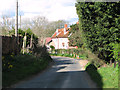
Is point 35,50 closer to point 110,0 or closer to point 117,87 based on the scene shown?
point 110,0

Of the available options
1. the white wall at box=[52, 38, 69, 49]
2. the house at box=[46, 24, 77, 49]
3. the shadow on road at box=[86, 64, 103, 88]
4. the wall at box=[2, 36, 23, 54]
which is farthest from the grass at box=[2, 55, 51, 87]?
the white wall at box=[52, 38, 69, 49]

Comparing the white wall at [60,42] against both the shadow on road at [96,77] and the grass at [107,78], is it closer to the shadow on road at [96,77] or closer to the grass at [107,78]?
the shadow on road at [96,77]

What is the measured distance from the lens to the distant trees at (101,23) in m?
14.5

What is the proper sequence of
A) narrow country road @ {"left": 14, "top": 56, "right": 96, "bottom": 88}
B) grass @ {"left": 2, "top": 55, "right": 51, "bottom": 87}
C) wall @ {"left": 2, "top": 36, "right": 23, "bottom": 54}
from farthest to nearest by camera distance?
wall @ {"left": 2, "top": 36, "right": 23, "bottom": 54} → grass @ {"left": 2, "top": 55, "right": 51, "bottom": 87} → narrow country road @ {"left": 14, "top": 56, "right": 96, "bottom": 88}

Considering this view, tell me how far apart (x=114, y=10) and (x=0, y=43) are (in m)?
9.34

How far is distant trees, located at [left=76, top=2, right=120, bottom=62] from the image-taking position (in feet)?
47.5

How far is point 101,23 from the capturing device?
14.9 metres

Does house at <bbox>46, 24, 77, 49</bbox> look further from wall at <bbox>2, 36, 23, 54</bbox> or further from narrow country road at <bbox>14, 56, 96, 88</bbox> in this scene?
narrow country road at <bbox>14, 56, 96, 88</bbox>

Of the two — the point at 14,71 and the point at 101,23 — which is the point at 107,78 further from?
the point at 14,71

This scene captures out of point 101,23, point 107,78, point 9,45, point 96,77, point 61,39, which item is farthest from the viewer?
point 61,39

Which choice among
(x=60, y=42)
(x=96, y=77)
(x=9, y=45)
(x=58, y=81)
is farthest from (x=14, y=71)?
(x=60, y=42)

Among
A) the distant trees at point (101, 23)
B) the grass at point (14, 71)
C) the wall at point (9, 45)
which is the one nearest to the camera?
the grass at point (14, 71)

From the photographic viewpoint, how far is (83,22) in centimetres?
1582

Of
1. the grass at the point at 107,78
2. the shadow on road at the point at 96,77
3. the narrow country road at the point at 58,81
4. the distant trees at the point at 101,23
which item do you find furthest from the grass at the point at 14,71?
the distant trees at the point at 101,23
